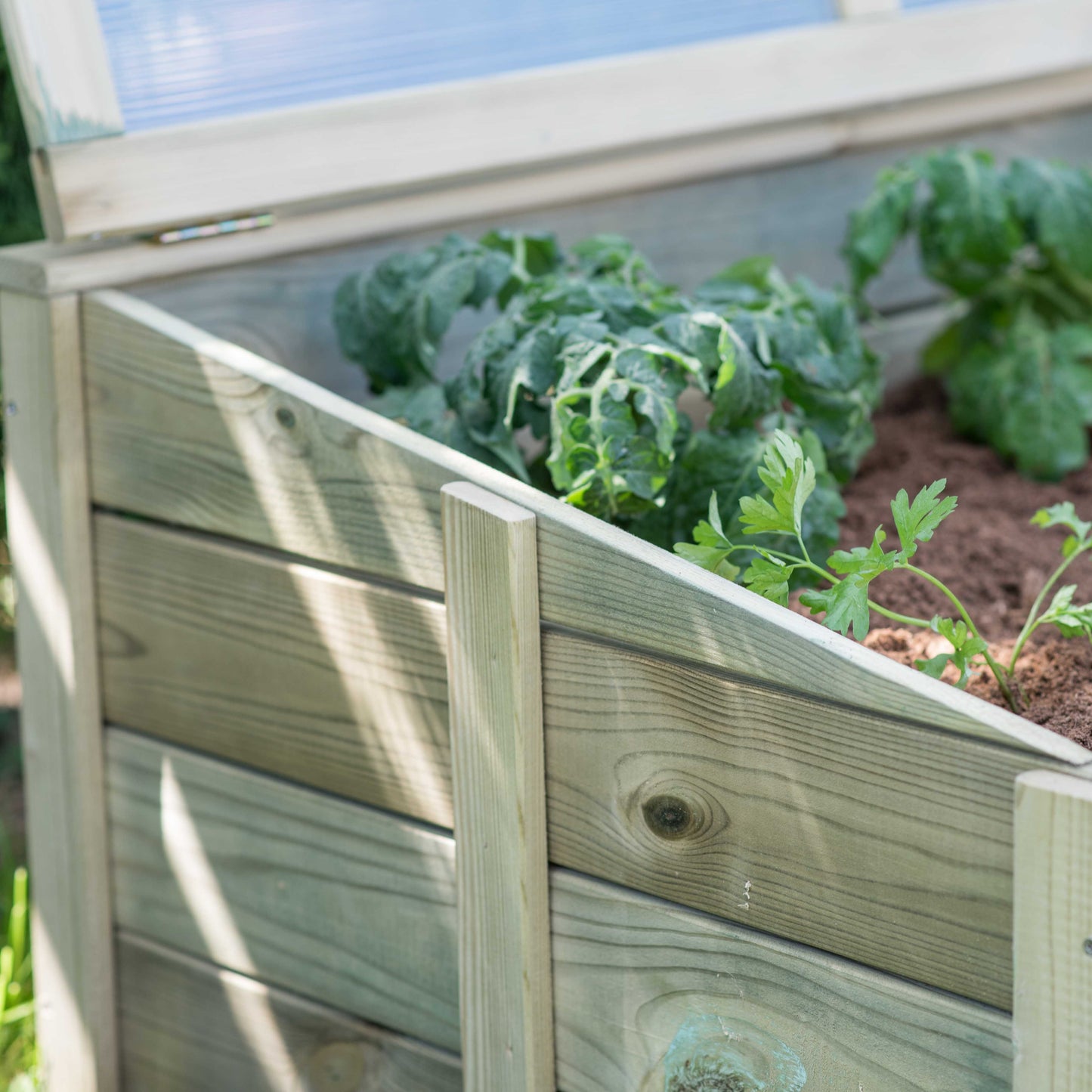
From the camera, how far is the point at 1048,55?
7.10 feet

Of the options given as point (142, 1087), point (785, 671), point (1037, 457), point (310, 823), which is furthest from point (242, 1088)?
point (1037, 457)

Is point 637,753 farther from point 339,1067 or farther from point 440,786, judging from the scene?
point 339,1067

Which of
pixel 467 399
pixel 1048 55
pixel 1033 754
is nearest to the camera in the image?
pixel 1033 754

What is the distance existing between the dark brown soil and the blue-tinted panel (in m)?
0.64

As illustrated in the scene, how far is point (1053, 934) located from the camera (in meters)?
0.86

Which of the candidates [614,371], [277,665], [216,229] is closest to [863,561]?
[614,371]

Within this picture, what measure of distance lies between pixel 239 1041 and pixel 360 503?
68 centimetres

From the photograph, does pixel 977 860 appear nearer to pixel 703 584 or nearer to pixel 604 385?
pixel 703 584

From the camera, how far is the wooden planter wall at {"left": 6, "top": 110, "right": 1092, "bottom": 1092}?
932mm

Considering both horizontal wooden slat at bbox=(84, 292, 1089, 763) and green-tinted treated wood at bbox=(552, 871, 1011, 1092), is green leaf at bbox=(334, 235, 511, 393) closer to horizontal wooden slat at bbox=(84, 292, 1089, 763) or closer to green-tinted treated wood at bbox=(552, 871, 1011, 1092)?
horizontal wooden slat at bbox=(84, 292, 1089, 763)

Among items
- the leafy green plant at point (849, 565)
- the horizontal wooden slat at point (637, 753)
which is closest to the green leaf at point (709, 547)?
the leafy green plant at point (849, 565)

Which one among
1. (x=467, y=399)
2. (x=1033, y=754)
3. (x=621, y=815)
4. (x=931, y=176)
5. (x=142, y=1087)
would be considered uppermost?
(x=931, y=176)

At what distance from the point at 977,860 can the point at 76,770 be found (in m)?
1.06

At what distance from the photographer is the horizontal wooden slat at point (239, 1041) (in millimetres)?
1382
